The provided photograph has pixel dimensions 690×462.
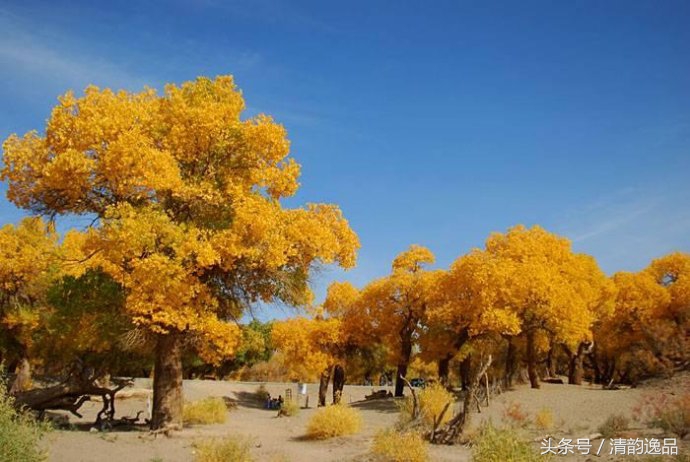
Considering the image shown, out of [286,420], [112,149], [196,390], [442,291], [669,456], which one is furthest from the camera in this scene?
[196,390]

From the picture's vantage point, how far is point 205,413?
2241 cm

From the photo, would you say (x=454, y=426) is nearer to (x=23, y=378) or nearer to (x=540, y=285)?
(x=540, y=285)

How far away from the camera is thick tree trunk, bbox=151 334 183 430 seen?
58.1 feet

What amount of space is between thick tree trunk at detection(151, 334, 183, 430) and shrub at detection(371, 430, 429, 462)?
749 centimetres

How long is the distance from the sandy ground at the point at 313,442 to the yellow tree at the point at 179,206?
2.08 metres

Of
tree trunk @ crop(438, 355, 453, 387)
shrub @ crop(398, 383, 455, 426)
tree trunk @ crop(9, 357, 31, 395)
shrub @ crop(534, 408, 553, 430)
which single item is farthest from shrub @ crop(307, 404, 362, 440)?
tree trunk @ crop(9, 357, 31, 395)

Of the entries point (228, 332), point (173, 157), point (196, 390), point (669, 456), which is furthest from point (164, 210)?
point (196, 390)

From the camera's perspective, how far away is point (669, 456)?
12.3 meters

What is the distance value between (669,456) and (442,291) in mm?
19710

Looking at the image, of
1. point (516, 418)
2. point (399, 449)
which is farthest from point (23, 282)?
point (399, 449)

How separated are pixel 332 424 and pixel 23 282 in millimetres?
22689

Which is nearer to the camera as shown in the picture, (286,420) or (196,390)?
(286,420)

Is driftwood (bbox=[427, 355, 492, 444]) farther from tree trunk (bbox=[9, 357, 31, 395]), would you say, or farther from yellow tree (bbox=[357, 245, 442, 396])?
tree trunk (bbox=[9, 357, 31, 395])

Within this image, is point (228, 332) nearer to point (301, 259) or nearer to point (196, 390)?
point (301, 259)
